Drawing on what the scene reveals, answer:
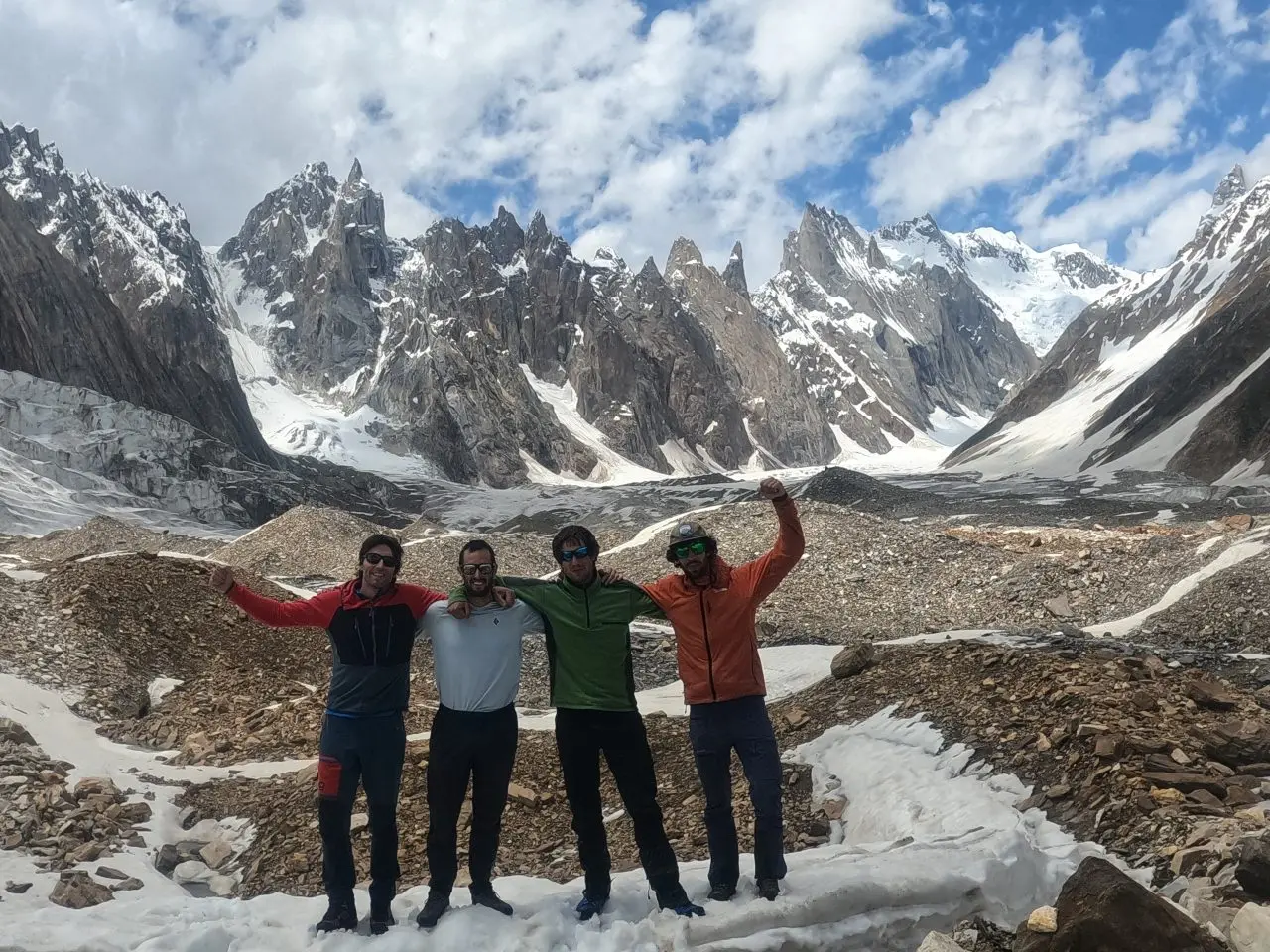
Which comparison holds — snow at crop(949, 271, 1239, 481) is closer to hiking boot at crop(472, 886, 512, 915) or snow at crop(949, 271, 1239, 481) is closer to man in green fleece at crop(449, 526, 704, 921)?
man in green fleece at crop(449, 526, 704, 921)

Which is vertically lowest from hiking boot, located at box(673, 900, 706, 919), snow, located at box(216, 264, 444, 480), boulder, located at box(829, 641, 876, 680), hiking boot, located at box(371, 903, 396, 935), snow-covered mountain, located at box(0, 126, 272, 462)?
hiking boot, located at box(673, 900, 706, 919)

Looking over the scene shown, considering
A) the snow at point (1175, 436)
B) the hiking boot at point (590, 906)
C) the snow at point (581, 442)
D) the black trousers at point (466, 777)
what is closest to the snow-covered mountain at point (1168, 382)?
the snow at point (1175, 436)

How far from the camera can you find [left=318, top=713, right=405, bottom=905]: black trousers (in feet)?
17.5

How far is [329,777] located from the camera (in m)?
5.38

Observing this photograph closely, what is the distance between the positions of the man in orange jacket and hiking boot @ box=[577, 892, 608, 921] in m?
0.65

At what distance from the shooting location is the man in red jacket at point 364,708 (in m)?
5.33

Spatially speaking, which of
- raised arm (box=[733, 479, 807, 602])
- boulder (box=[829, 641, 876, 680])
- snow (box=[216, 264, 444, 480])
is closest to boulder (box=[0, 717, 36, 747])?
raised arm (box=[733, 479, 807, 602])

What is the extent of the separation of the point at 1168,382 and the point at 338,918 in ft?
368

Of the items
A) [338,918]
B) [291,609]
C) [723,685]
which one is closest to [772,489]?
[723,685]

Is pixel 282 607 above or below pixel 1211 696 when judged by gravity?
above

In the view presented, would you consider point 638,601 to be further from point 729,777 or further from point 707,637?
point 729,777

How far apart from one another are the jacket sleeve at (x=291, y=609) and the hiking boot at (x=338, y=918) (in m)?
1.63

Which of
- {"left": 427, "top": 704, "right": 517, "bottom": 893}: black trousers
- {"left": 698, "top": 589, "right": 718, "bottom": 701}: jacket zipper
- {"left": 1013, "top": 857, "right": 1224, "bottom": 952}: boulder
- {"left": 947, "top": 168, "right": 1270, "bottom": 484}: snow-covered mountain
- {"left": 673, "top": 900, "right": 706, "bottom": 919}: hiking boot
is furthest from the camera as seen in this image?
Answer: {"left": 947, "top": 168, "right": 1270, "bottom": 484}: snow-covered mountain

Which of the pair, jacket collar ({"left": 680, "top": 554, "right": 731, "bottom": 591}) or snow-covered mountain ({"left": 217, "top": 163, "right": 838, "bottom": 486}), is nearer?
jacket collar ({"left": 680, "top": 554, "right": 731, "bottom": 591})
